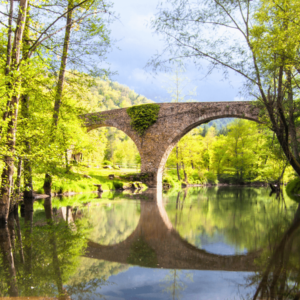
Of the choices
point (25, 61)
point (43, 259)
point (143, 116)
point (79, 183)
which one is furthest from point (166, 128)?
point (43, 259)

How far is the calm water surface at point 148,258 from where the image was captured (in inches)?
98.5

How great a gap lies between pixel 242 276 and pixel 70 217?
4579 mm

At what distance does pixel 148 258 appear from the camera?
3506 mm

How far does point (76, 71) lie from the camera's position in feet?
23.5

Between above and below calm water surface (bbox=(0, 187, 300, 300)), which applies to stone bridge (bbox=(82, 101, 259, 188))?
above

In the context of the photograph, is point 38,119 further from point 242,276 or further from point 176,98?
point 176,98

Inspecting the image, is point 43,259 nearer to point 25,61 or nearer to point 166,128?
point 25,61

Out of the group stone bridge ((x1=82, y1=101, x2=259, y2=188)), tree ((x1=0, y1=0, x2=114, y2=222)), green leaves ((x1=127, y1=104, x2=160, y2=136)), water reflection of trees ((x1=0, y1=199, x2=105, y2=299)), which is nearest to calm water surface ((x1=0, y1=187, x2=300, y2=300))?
water reflection of trees ((x1=0, y1=199, x2=105, y2=299))

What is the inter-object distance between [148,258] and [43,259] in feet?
4.37

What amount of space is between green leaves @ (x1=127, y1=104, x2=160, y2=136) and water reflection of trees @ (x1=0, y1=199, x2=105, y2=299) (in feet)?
45.2

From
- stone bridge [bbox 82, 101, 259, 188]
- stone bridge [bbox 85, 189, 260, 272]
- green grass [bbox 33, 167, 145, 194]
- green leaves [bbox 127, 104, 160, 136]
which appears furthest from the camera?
green leaves [bbox 127, 104, 160, 136]

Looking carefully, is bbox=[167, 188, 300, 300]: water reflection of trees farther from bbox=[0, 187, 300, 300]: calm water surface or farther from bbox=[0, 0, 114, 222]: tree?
bbox=[0, 0, 114, 222]: tree

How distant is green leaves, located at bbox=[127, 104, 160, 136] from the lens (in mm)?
18855

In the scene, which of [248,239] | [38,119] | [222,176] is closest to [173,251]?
[248,239]
